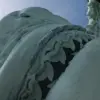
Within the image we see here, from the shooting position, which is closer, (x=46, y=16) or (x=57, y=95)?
(x=57, y=95)

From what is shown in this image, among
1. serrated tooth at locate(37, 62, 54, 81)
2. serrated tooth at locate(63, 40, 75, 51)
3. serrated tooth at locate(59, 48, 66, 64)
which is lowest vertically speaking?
serrated tooth at locate(37, 62, 54, 81)

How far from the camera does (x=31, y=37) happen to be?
15.3 inches

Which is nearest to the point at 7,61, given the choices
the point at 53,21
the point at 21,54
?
the point at 21,54

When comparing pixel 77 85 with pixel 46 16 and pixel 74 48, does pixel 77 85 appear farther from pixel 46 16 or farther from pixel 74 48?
pixel 46 16

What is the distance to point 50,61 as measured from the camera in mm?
369

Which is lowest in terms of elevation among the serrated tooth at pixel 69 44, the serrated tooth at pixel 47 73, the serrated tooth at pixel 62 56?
the serrated tooth at pixel 47 73

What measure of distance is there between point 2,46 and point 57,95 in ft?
0.42

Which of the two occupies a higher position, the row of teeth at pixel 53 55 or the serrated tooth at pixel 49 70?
the row of teeth at pixel 53 55

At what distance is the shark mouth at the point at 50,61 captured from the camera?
0.35m

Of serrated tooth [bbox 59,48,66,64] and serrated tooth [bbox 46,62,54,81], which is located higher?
serrated tooth [bbox 59,48,66,64]

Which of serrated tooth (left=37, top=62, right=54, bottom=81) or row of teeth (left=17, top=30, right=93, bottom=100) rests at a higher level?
row of teeth (left=17, top=30, right=93, bottom=100)

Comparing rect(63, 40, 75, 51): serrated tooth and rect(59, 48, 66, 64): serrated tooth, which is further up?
rect(63, 40, 75, 51): serrated tooth

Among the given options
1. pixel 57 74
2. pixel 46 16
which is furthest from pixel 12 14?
pixel 57 74

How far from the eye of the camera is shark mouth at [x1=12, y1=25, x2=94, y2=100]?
1.15ft
